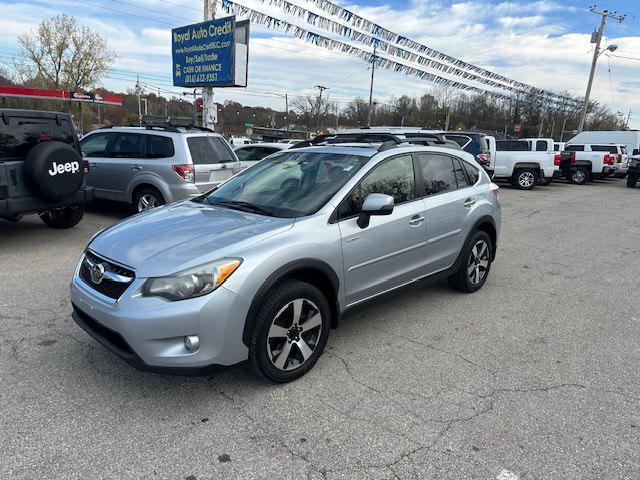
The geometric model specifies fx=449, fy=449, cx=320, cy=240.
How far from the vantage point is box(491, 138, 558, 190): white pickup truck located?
1711 cm

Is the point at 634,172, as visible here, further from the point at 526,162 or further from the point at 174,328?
the point at 174,328

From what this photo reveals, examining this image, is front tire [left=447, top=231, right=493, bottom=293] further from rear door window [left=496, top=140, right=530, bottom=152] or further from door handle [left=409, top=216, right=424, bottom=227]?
rear door window [left=496, top=140, right=530, bottom=152]

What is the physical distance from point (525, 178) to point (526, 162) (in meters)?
0.65

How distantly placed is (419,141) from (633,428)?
298cm

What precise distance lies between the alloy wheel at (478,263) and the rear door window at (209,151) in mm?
4768

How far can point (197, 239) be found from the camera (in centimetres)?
297

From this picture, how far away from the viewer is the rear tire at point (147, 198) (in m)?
7.73

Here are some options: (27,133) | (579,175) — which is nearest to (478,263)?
(27,133)

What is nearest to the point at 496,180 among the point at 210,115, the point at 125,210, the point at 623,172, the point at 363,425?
the point at 623,172

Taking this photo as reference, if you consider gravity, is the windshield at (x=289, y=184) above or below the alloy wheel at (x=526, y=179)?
above

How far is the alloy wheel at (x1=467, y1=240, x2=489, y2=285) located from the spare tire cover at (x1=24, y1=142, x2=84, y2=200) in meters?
5.29

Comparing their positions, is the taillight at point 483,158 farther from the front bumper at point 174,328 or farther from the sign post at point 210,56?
the front bumper at point 174,328

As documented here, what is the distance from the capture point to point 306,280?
3.22m

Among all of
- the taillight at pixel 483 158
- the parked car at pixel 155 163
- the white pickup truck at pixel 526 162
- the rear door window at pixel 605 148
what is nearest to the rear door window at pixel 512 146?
the white pickup truck at pixel 526 162
